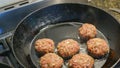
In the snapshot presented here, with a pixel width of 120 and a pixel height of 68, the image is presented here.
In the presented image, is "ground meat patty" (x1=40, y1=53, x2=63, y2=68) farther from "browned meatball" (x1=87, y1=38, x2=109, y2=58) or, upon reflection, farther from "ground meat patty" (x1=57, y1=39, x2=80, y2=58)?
"browned meatball" (x1=87, y1=38, x2=109, y2=58)

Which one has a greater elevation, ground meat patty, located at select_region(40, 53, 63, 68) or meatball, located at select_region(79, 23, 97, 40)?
meatball, located at select_region(79, 23, 97, 40)

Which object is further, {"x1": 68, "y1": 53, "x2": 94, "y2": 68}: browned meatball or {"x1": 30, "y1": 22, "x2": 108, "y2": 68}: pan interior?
{"x1": 30, "y1": 22, "x2": 108, "y2": 68}: pan interior

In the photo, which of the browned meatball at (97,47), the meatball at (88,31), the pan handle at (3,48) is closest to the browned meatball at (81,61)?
the browned meatball at (97,47)

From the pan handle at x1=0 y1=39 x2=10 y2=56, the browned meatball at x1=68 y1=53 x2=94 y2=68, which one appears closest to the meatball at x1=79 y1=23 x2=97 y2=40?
the browned meatball at x1=68 y1=53 x2=94 y2=68

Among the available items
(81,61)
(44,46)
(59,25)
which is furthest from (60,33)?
(81,61)

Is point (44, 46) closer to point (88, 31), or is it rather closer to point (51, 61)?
point (51, 61)
